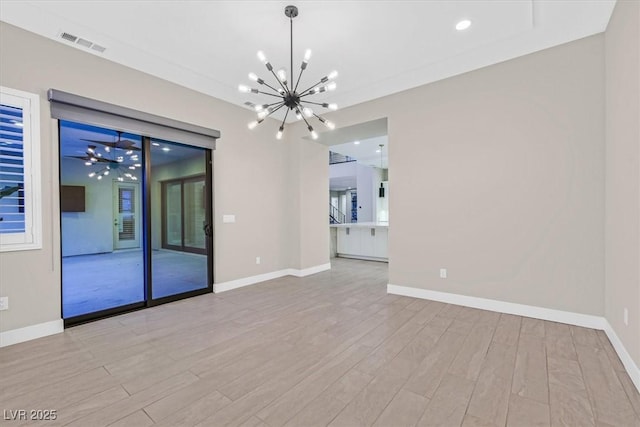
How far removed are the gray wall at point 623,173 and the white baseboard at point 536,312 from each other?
10 cm

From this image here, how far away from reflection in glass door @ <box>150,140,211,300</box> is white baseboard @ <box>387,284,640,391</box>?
349 centimetres

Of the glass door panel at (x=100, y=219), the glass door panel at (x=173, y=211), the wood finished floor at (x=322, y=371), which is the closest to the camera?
the wood finished floor at (x=322, y=371)

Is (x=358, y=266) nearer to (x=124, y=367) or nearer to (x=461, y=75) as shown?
(x=461, y=75)

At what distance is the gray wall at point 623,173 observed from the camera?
215 cm

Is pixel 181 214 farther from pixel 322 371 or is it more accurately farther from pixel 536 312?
pixel 536 312

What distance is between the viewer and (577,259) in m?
3.17

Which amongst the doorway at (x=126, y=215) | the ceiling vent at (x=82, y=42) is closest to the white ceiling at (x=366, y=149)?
the doorway at (x=126, y=215)

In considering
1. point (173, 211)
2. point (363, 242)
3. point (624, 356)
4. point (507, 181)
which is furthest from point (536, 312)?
point (173, 211)

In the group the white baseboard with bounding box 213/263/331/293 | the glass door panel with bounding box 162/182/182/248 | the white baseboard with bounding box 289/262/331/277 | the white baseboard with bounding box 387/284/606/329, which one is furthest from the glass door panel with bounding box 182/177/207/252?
the white baseboard with bounding box 387/284/606/329

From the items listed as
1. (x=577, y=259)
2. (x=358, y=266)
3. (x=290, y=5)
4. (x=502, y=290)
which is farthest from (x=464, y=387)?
(x=358, y=266)

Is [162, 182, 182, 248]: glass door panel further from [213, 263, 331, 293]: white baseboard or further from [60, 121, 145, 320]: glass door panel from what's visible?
[213, 263, 331, 293]: white baseboard

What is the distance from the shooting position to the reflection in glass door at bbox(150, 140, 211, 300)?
480 centimetres

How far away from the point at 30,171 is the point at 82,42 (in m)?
1.58

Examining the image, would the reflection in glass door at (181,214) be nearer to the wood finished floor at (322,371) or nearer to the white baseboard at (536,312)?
the wood finished floor at (322,371)
